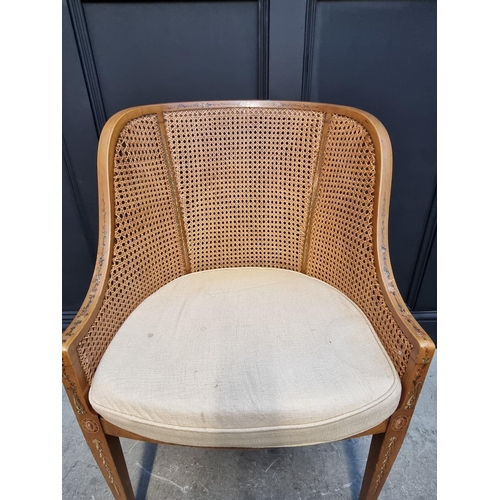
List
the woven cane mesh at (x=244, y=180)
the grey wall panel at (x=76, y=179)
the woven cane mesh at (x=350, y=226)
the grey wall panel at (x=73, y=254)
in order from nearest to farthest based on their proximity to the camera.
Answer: the woven cane mesh at (x=350, y=226), the woven cane mesh at (x=244, y=180), the grey wall panel at (x=76, y=179), the grey wall panel at (x=73, y=254)

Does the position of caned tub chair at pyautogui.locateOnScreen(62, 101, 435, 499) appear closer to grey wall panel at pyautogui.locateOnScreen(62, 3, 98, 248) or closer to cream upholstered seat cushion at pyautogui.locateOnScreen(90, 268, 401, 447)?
cream upholstered seat cushion at pyautogui.locateOnScreen(90, 268, 401, 447)

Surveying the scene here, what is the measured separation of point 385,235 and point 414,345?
258 millimetres

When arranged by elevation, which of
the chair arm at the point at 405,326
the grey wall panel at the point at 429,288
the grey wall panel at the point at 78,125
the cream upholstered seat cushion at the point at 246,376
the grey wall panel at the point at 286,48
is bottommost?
→ the grey wall panel at the point at 429,288

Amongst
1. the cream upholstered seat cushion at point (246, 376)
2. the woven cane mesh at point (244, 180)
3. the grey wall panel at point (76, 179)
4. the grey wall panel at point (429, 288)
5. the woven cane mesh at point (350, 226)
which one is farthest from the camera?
the grey wall panel at point (429, 288)

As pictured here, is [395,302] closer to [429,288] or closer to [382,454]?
[382,454]

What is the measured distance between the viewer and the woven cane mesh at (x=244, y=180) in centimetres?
94

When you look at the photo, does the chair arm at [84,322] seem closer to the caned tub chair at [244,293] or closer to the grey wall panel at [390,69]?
the caned tub chair at [244,293]

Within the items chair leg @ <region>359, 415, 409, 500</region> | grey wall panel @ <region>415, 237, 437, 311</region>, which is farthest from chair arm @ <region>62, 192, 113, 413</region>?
grey wall panel @ <region>415, 237, 437, 311</region>

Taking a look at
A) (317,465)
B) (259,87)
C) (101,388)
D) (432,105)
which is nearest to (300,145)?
(259,87)

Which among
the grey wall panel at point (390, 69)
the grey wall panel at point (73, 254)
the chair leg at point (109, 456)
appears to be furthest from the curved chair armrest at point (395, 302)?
the grey wall panel at point (73, 254)

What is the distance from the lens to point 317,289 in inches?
36.0

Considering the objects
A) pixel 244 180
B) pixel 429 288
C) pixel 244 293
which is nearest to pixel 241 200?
pixel 244 180

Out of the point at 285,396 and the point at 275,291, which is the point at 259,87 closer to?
the point at 275,291

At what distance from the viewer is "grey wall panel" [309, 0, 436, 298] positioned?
3.30 ft
